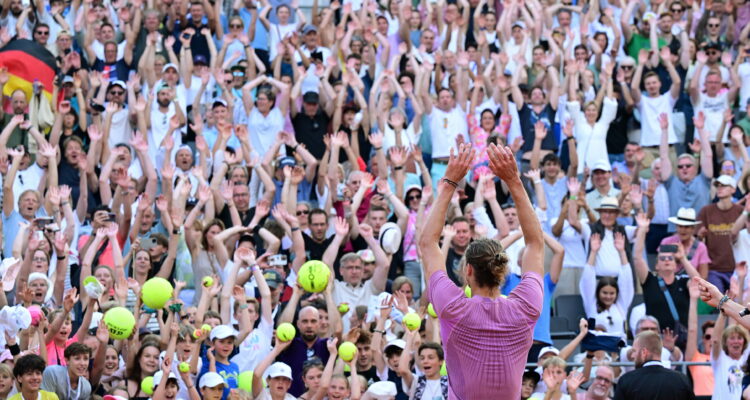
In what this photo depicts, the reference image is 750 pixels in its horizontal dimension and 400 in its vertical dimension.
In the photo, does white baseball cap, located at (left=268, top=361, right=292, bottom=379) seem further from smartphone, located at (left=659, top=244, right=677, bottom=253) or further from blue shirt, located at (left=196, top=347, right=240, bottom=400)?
smartphone, located at (left=659, top=244, right=677, bottom=253)

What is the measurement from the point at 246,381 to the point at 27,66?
720 centimetres

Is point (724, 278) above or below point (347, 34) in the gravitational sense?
below

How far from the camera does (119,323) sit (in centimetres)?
990

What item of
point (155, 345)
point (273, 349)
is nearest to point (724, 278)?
point (273, 349)

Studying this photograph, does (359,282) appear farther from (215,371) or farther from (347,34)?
(347,34)

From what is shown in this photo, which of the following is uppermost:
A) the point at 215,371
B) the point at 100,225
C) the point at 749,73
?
the point at 749,73

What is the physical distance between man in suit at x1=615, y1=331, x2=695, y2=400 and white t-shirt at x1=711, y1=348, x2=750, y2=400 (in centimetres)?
120

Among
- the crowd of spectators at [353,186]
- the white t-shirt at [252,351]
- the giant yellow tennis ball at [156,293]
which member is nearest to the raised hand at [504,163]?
the crowd of spectators at [353,186]

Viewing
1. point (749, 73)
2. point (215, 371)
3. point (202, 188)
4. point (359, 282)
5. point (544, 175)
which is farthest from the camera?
point (749, 73)

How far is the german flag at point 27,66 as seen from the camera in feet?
51.3

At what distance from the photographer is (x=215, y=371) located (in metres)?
10.2

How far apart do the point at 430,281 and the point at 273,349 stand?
17.4 ft

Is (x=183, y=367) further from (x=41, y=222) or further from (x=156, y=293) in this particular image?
(x=41, y=222)

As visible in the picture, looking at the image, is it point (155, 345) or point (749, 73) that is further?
point (749, 73)
